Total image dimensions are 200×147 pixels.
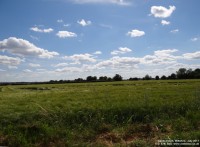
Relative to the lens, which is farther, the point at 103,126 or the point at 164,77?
the point at 164,77

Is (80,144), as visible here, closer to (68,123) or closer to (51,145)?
(51,145)

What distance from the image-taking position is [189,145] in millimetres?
7809

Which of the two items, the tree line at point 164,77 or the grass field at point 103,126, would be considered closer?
the grass field at point 103,126

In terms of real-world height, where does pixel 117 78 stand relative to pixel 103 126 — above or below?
above

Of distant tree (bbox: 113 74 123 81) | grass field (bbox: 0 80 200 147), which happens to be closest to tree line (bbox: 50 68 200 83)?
distant tree (bbox: 113 74 123 81)

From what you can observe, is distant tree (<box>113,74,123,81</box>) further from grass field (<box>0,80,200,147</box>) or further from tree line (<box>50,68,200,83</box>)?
grass field (<box>0,80,200,147</box>)

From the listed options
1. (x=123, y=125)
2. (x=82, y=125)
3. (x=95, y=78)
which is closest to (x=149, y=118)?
(x=123, y=125)

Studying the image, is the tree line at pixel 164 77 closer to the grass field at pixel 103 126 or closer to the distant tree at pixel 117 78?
the distant tree at pixel 117 78

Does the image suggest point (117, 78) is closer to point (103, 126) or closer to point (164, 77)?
point (164, 77)

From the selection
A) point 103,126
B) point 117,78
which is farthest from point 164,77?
point 103,126

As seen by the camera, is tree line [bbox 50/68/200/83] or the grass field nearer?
the grass field

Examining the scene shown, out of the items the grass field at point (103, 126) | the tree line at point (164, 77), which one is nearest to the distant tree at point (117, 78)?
the tree line at point (164, 77)

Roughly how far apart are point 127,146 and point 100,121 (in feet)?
10.5

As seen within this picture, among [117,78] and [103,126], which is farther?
[117,78]
